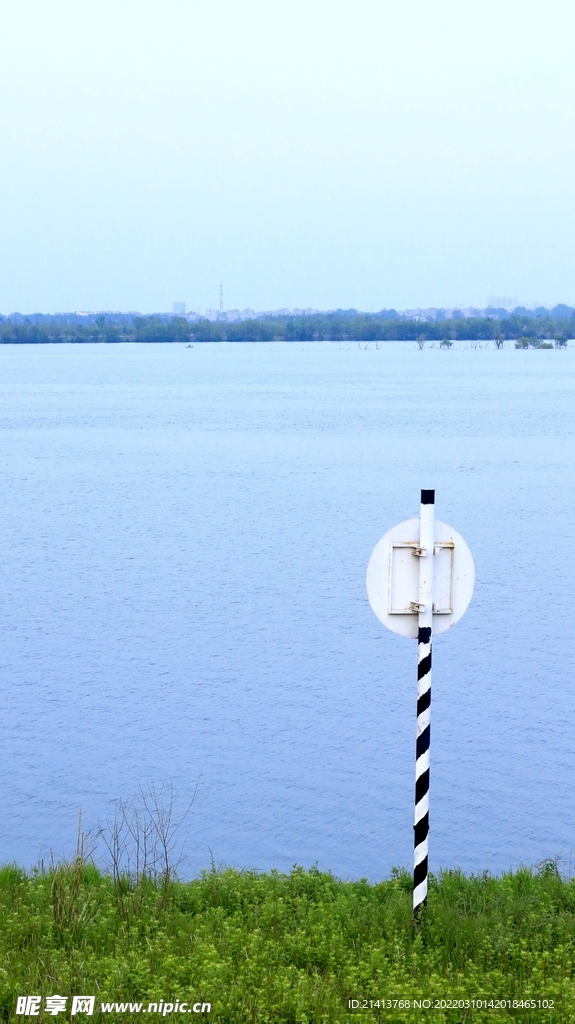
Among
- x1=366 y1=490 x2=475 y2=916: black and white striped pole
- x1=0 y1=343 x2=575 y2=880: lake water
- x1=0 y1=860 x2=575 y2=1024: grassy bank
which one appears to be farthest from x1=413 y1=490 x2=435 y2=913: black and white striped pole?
x1=0 y1=343 x2=575 y2=880: lake water

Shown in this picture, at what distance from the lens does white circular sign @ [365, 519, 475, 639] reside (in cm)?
665

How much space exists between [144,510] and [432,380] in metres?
68.2

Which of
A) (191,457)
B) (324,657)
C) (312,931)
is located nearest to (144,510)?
(191,457)

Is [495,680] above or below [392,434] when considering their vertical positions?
below

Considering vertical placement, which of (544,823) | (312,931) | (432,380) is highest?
(432,380)

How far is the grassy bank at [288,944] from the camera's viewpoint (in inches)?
222

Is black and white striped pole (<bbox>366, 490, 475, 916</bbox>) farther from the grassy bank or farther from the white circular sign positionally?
the grassy bank

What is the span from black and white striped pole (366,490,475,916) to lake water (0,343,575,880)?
659 cm

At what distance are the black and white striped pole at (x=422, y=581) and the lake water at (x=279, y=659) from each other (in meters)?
6.59

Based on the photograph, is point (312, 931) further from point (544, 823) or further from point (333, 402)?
point (333, 402)

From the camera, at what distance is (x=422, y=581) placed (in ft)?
21.9

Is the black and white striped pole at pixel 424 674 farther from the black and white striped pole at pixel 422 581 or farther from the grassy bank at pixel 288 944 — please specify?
the grassy bank at pixel 288 944

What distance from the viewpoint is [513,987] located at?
5895 mm

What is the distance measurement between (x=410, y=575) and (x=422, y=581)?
0.26ft
